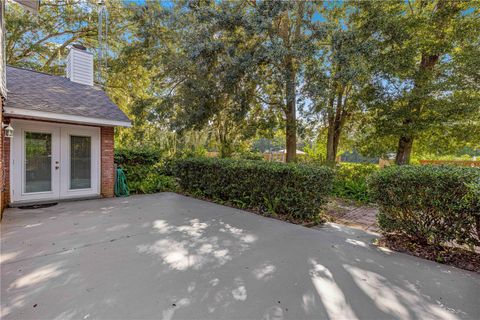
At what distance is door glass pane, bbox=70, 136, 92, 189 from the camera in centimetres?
633

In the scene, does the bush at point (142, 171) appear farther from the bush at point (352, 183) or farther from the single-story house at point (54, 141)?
the bush at point (352, 183)

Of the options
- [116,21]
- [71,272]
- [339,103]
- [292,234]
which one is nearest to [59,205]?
[71,272]

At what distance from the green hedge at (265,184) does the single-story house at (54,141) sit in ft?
8.80

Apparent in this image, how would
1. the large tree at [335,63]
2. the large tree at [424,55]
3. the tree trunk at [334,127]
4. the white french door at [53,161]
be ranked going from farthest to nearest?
the tree trunk at [334,127] → the large tree at [424,55] → the large tree at [335,63] → the white french door at [53,161]

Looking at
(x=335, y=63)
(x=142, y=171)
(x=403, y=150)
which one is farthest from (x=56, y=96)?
(x=403, y=150)

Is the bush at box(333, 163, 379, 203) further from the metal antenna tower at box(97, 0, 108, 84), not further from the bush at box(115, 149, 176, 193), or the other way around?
the metal antenna tower at box(97, 0, 108, 84)

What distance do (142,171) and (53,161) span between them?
103 inches

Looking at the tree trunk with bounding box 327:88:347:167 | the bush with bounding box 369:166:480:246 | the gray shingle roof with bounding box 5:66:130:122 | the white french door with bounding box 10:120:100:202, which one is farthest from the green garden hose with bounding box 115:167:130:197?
the tree trunk with bounding box 327:88:347:167

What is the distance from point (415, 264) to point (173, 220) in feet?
13.1

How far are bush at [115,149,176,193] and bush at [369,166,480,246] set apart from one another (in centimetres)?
641

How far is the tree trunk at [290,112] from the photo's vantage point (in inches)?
267

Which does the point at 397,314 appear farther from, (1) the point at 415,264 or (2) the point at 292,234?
(2) the point at 292,234

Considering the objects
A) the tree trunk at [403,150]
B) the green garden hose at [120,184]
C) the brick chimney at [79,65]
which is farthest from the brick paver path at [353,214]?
the brick chimney at [79,65]

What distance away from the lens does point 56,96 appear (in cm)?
626
